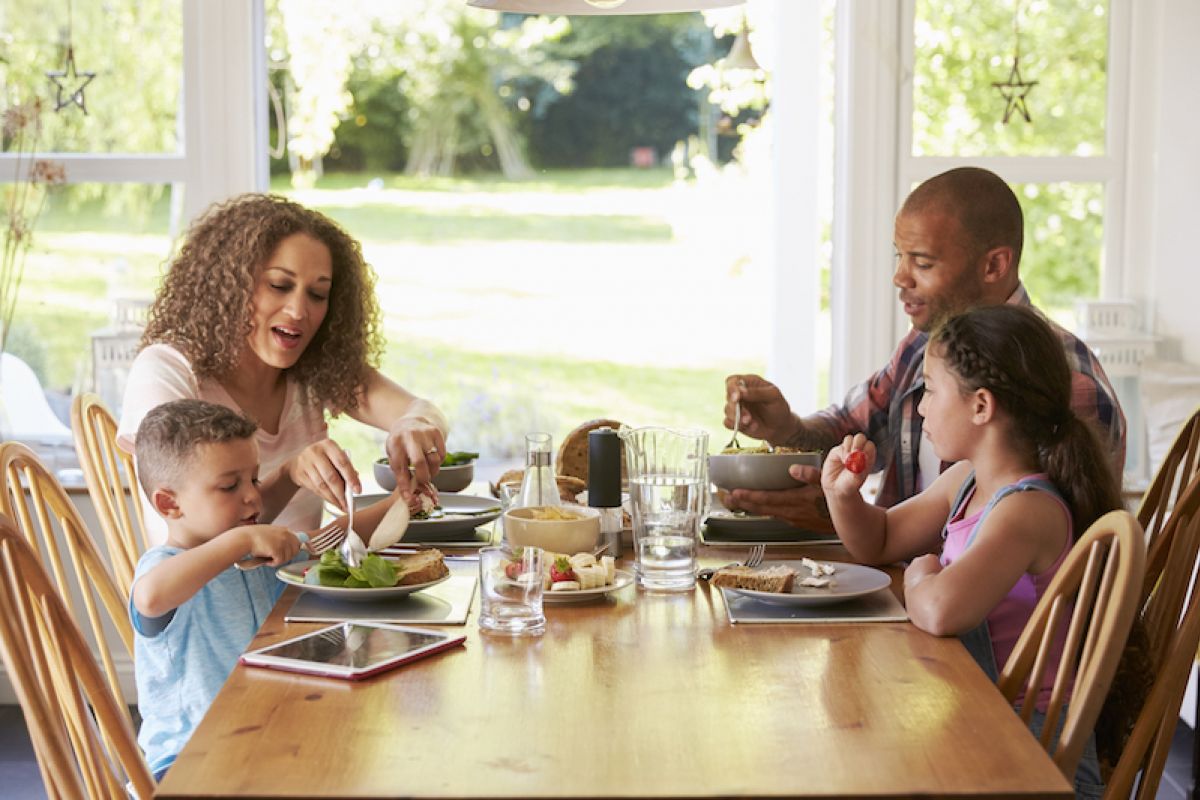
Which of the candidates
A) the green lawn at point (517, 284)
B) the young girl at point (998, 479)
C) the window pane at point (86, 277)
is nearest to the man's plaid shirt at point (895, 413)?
the young girl at point (998, 479)

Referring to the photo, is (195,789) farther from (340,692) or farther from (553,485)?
(553,485)

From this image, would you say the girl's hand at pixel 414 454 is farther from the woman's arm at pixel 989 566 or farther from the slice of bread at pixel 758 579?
the woman's arm at pixel 989 566

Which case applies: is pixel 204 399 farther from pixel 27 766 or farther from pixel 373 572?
pixel 27 766

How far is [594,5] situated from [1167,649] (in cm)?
119

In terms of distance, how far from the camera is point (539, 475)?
1917mm

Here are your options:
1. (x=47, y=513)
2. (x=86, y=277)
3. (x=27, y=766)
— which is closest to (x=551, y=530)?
(x=47, y=513)

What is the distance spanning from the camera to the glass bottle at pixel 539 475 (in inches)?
75.3

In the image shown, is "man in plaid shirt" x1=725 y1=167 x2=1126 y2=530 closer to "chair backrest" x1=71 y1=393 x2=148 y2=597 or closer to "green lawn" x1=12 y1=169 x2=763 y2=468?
A: "chair backrest" x1=71 y1=393 x2=148 y2=597

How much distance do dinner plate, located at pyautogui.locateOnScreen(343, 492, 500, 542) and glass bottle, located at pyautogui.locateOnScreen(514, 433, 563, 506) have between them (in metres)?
0.23

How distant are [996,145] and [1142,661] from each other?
2.10 m

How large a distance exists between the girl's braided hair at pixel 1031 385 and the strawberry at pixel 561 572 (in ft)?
1.77

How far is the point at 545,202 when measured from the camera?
7660mm

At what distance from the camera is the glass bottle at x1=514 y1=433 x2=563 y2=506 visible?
1.91 m

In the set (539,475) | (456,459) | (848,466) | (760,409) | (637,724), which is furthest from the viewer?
(760,409)
